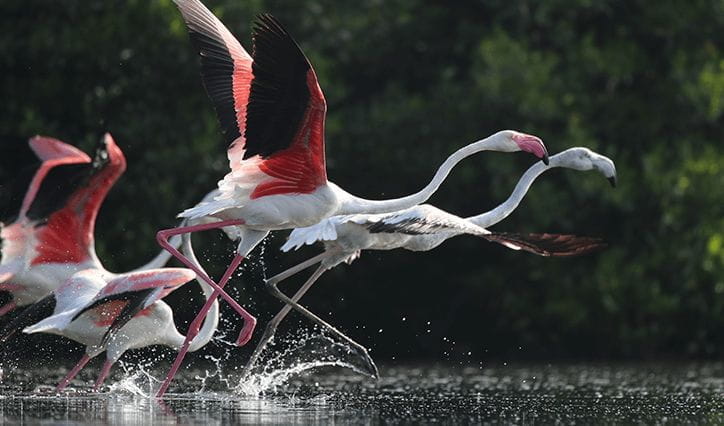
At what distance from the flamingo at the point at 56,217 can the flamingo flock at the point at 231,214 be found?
1 cm

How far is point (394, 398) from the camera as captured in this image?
1019 centimetres

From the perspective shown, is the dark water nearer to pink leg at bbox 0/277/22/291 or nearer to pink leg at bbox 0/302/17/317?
pink leg at bbox 0/302/17/317

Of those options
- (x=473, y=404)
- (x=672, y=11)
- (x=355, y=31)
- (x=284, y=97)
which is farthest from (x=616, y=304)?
(x=284, y=97)

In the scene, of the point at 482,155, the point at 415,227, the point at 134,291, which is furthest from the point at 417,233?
the point at 482,155

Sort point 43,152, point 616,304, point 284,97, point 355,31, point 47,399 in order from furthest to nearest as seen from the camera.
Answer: point 355,31, point 616,304, point 43,152, point 47,399, point 284,97

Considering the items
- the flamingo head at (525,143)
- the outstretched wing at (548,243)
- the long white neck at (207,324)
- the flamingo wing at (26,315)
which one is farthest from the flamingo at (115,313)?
the flamingo head at (525,143)

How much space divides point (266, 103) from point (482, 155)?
7.72 m

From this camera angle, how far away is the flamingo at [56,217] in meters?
11.6

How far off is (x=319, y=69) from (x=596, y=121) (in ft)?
10.7

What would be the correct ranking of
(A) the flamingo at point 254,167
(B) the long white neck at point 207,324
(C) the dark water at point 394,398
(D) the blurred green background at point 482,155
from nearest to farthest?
(C) the dark water at point 394,398, (A) the flamingo at point 254,167, (B) the long white neck at point 207,324, (D) the blurred green background at point 482,155

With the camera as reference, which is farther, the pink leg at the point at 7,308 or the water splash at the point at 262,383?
A: the pink leg at the point at 7,308

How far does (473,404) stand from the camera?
968 cm

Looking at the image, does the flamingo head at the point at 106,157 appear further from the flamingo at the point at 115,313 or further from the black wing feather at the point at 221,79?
the black wing feather at the point at 221,79

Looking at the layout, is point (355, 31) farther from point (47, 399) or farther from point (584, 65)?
point (47, 399)
